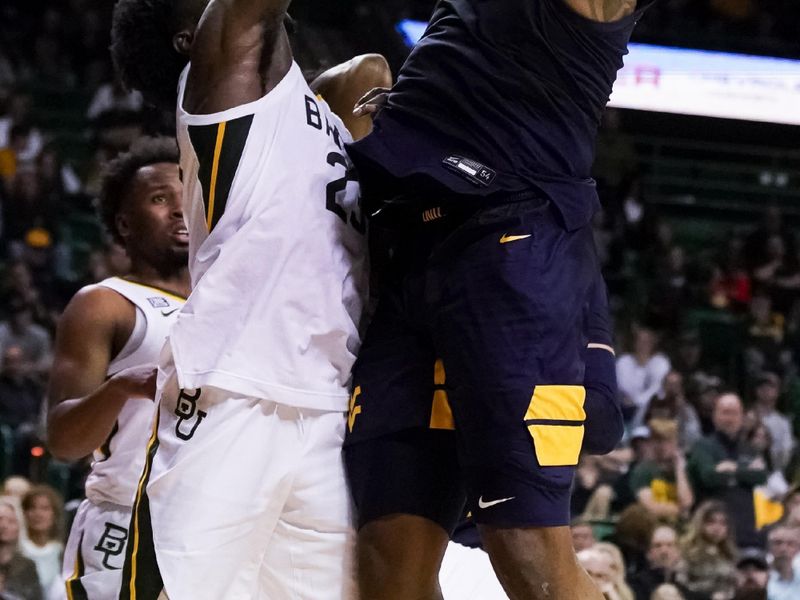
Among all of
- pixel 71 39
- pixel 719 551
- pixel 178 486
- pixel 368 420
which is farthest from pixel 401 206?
pixel 71 39

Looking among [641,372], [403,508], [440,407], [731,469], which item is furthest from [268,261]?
[641,372]

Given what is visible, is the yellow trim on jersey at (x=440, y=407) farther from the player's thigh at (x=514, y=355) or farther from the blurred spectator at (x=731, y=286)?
the blurred spectator at (x=731, y=286)

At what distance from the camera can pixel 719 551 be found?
291 inches

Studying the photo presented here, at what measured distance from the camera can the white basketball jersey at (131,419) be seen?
3645mm

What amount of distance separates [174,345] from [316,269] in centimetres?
34

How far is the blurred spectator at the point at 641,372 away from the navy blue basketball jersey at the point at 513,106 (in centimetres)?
699

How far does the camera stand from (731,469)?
26.9ft

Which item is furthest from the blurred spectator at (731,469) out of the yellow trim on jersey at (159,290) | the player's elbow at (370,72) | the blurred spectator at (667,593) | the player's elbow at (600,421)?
the player's elbow at (600,421)

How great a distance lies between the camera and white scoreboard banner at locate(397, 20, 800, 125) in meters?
12.1

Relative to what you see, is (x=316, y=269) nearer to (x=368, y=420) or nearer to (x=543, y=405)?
(x=368, y=420)

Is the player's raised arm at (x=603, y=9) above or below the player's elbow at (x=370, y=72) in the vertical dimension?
above

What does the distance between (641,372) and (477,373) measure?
771 centimetres

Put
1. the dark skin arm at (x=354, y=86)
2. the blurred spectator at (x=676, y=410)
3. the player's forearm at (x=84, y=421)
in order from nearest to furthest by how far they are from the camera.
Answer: the player's forearm at (x=84, y=421) < the dark skin arm at (x=354, y=86) < the blurred spectator at (x=676, y=410)

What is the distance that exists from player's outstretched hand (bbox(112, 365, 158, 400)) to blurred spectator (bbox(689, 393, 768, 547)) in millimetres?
5246
